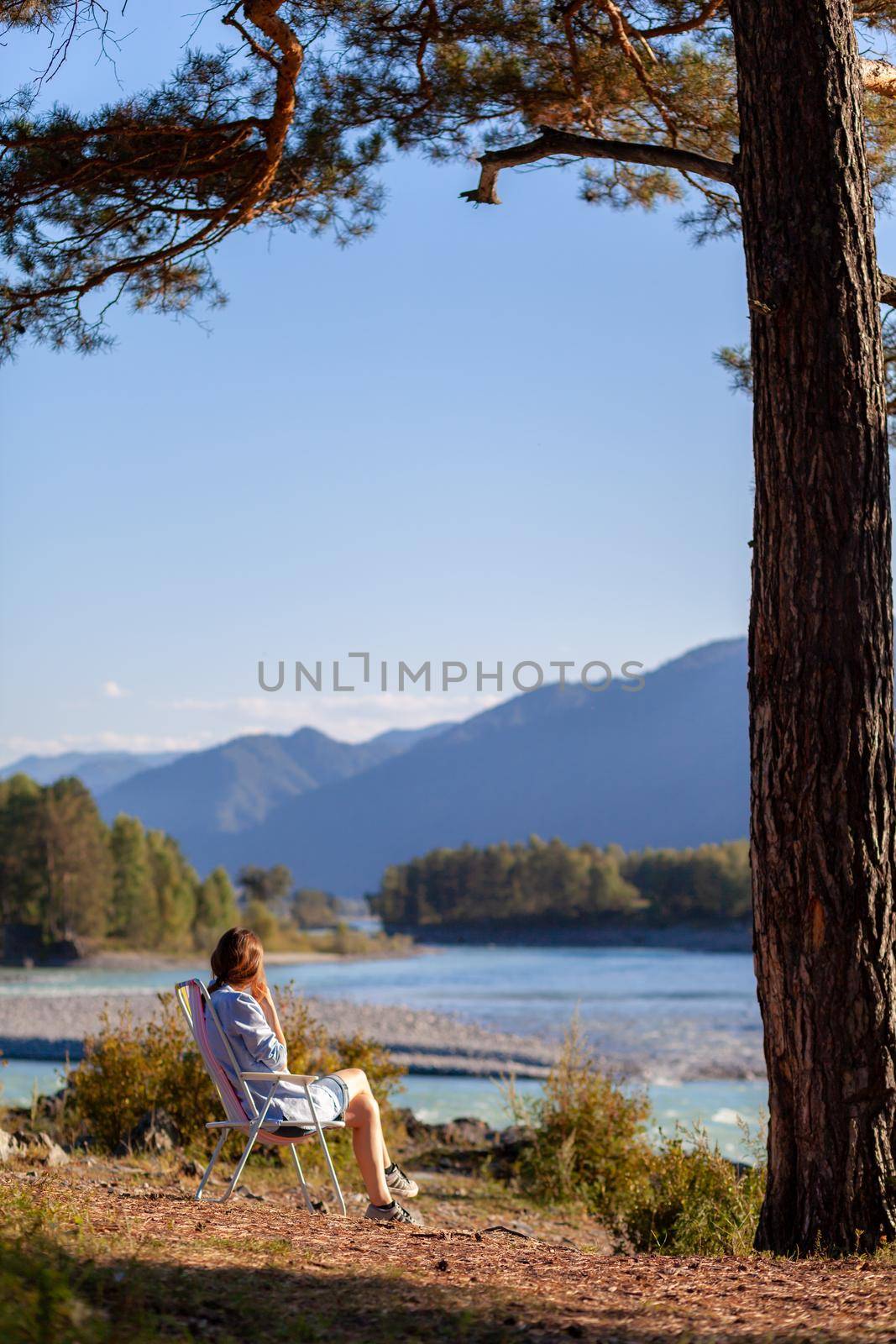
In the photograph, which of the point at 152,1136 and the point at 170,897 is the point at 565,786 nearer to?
the point at 170,897

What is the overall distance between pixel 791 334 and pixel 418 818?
180072 mm

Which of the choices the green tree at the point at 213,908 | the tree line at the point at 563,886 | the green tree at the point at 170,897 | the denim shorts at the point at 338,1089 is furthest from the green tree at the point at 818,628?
the tree line at the point at 563,886

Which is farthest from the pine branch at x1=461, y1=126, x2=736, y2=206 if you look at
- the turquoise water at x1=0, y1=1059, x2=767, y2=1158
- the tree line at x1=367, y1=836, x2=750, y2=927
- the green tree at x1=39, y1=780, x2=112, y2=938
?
the tree line at x1=367, y1=836, x2=750, y2=927

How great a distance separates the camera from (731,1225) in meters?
4.52

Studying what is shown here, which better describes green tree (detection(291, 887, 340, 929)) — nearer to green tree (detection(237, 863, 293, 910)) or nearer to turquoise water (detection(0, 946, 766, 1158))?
green tree (detection(237, 863, 293, 910))

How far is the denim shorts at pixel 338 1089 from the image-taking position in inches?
162

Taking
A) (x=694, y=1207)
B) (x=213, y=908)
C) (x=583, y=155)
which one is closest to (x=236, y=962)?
(x=694, y=1207)

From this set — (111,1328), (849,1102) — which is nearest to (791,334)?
(849,1102)

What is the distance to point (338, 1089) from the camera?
415 centimetres

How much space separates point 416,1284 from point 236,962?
138cm

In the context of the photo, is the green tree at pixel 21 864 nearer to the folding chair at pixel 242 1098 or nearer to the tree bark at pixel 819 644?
the folding chair at pixel 242 1098

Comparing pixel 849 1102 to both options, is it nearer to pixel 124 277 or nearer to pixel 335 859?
pixel 124 277

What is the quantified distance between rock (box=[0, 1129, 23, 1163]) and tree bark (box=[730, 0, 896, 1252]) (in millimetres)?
2780

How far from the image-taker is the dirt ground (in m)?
2.63
